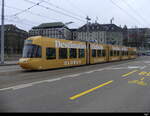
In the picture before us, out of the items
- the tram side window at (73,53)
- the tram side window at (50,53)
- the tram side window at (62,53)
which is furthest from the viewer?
the tram side window at (73,53)

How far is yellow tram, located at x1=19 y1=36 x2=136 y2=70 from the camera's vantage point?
559 inches

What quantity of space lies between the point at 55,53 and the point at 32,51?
2.61 m

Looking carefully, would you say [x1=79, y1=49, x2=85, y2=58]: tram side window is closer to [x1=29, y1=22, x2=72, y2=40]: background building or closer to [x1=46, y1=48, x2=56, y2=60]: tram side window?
[x1=46, y1=48, x2=56, y2=60]: tram side window

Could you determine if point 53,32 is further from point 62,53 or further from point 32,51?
point 32,51

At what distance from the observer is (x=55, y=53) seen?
1620cm

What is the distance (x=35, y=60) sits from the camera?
46.3ft

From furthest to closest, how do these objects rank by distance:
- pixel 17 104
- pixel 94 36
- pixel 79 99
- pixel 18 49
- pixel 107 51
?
pixel 94 36
pixel 18 49
pixel 107 51
pixel 79 99
pixel 17 104

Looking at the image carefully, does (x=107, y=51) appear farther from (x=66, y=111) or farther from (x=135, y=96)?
(x=66, y=111)

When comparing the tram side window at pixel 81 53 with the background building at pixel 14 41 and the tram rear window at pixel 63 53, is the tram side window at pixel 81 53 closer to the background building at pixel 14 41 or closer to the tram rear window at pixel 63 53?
the tram rear window at pixel 63 53

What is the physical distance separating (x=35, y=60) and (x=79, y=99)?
9.13 metres

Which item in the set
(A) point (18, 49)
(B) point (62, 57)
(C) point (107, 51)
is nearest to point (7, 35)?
(A) point (18, 49)

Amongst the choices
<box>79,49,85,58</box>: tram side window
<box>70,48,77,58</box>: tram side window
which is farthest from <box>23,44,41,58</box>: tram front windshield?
<box>79,49,85,58</box>: tram side window

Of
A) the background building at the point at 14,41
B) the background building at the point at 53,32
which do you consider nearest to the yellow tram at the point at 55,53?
the background building at the point at 53,32

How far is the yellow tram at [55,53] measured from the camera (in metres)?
14.2
